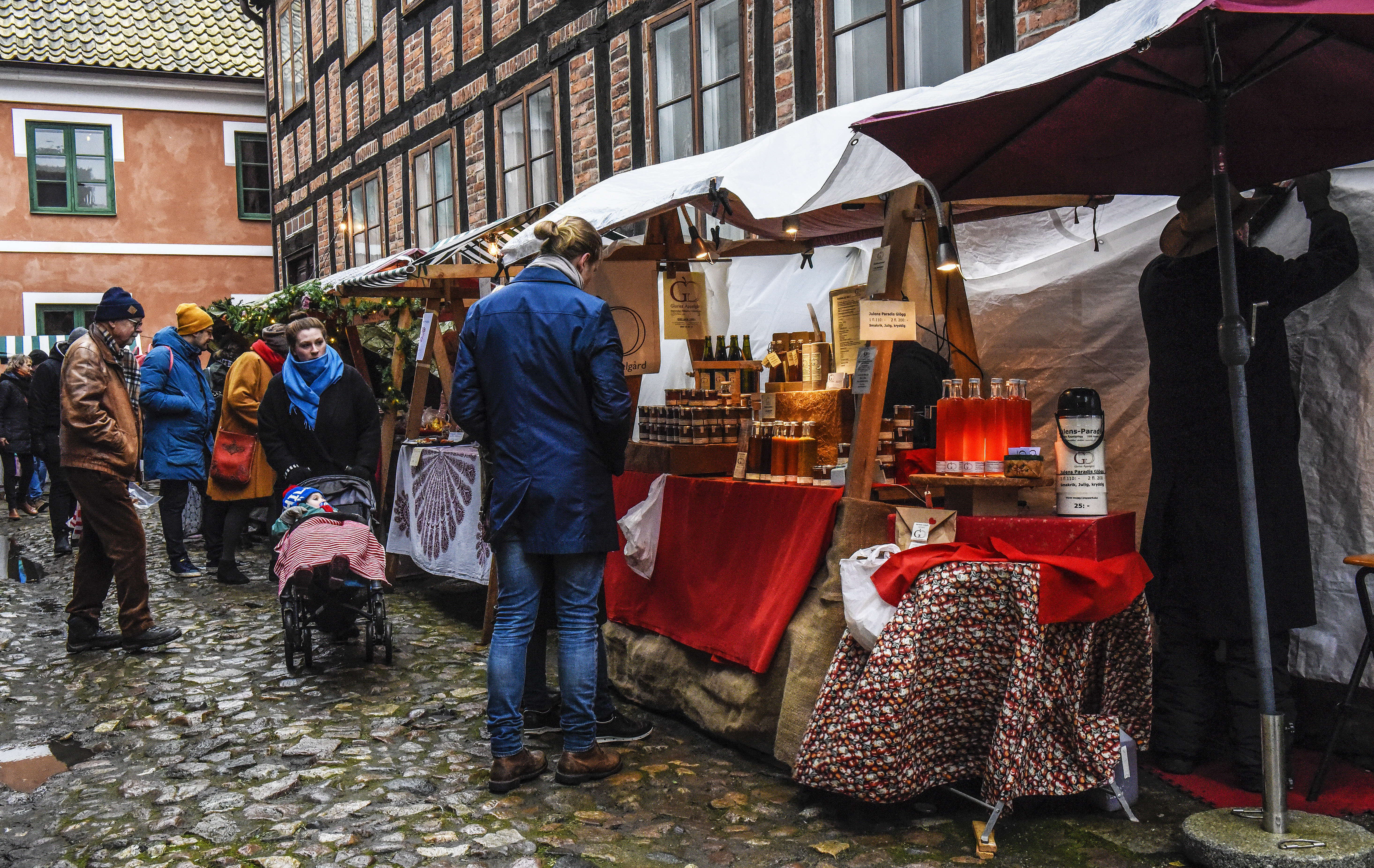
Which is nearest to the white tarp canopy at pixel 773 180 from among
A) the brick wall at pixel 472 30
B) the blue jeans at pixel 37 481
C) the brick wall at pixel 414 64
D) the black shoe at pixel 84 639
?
the black shoe at pixel 84 639

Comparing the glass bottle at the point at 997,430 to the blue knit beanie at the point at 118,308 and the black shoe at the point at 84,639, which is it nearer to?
the blue knit beanie at the point at 118,308

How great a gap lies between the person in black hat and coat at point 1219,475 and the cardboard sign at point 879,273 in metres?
0.87

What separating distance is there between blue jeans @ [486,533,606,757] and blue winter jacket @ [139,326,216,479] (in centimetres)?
510

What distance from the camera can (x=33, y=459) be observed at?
43.1 feet

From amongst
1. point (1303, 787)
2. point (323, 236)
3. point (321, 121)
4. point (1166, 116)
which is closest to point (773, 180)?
point (1166, 116)

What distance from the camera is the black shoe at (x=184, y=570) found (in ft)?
27.1

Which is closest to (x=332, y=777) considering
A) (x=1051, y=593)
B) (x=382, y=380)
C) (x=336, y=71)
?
(x=1051, y=593)

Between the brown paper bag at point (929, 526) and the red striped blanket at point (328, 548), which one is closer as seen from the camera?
the brown paper bag at point (929, 526)

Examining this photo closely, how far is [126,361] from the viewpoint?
6055mm

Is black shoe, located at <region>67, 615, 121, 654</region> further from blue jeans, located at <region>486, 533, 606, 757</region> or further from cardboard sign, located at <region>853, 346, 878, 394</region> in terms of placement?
cardboard sign, located at <region>853, 346, 878, 394</region>

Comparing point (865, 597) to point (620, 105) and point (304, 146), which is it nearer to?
point (620, 105)

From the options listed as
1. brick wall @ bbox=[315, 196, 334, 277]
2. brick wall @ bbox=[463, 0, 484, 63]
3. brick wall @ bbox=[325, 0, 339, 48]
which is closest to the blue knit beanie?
brick wall @ bbox=[463, 0, 484, 63]

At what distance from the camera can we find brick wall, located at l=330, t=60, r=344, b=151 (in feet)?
55.6

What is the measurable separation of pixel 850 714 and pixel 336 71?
16.1m
